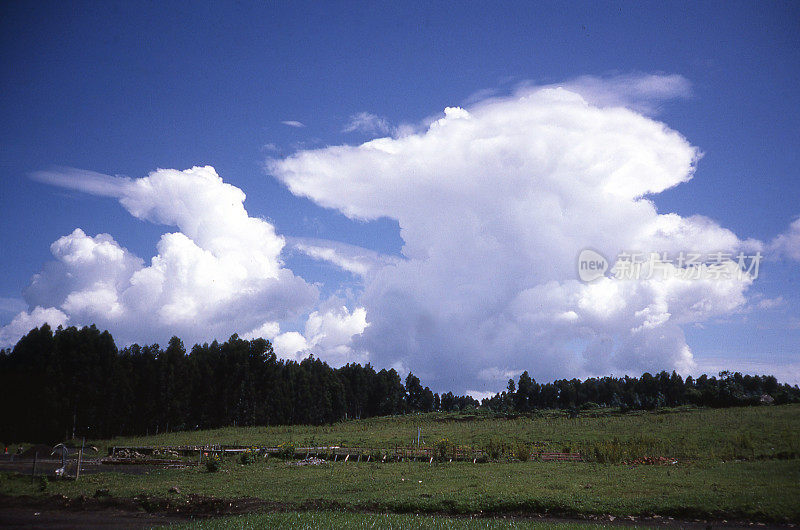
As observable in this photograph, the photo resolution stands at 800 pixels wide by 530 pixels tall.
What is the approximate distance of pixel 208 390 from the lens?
90.9 meters

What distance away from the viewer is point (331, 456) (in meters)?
38.5

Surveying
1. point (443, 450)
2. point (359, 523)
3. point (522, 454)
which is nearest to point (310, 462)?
point (443, 450)

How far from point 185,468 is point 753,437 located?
150ft

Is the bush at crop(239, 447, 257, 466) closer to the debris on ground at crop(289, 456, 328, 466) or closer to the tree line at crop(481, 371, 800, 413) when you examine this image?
the debris on ground at crop(289, 456, 328, 466)

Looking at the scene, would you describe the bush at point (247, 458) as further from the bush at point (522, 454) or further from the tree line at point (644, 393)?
the tree line at point (644, 393)

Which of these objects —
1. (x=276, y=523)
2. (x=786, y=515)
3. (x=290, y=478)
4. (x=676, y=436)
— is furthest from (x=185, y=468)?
(x=676, y=436)

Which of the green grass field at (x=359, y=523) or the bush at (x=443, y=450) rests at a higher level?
the green grass field at (x=359, y=523)

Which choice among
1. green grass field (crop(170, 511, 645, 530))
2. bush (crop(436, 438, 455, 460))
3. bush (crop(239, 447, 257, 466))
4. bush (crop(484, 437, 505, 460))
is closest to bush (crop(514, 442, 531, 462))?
bush (crop(484, 437, 505, 460))

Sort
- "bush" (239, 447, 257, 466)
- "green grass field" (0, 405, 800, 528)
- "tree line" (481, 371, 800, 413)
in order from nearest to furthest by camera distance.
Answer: "green grass field" (0, 405, 800, 528) < "bush" (239, 447, 257, 466) < "tree line" (481, 371, 800, 413)

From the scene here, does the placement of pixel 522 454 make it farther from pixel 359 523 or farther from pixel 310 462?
pixel 359 523

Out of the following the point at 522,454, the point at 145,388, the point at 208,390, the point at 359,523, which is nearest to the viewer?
the point at 359,523

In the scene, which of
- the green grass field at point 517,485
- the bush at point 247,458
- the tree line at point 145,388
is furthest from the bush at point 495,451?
the tree line at point 145,388

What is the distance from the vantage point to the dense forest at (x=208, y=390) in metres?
67.2

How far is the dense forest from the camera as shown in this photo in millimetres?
67188
